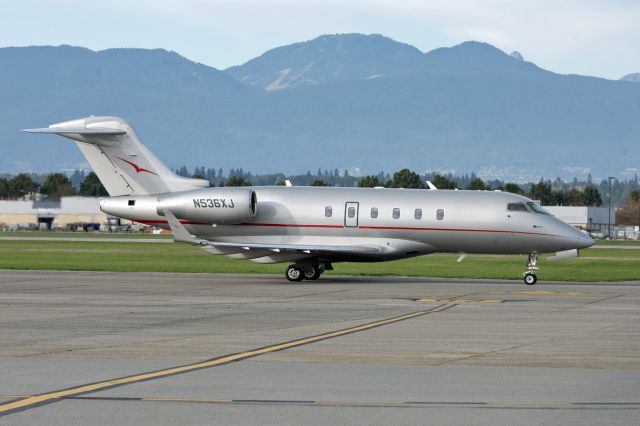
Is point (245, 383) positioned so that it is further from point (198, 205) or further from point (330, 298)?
point (198, 205)

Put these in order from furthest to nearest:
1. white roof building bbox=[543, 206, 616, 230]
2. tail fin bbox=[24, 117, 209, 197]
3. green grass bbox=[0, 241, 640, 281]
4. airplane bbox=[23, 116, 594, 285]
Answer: white roof building bbox=[543, 206, 616, 230], green grass bbox=[0, 241, 640, 281], tail fin bbox=[24, 117, 209, 197], airplane bbox=[23, 116, 594, 285]

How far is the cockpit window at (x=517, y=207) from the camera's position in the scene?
39688mm

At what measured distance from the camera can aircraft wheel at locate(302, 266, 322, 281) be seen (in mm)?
40469

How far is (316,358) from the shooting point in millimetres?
17859

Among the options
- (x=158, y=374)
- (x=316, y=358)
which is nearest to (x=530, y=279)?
(x=316, y=358)

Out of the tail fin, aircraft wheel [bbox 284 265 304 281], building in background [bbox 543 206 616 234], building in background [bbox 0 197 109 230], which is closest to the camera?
aircraft wheel [bbox 284 265 304 281]

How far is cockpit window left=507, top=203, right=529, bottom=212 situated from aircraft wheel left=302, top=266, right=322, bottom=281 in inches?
268

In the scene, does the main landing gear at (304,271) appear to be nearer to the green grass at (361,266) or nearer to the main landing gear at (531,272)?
the green grass at (361,266)

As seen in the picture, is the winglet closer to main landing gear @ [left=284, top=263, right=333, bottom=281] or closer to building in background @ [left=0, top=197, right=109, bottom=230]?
main landing gear @ [left=284, top=263, right=333, bottom=281]

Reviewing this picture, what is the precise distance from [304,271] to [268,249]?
2.65 metres

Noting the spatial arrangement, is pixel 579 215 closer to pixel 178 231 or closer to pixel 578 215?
pixel 578 215

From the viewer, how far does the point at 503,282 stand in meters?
41.3

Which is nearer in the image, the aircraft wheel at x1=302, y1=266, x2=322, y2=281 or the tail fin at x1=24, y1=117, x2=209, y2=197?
the aircraft wheel at x1=302, y1=266, x2=322, y2=281

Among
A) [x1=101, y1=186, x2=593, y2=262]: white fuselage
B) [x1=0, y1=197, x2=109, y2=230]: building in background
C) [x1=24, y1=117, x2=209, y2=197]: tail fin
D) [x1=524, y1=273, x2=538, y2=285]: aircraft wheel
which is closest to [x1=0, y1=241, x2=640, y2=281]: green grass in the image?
[x1=524, y1=273, x2=538, y2=285]: aircraft wheel
